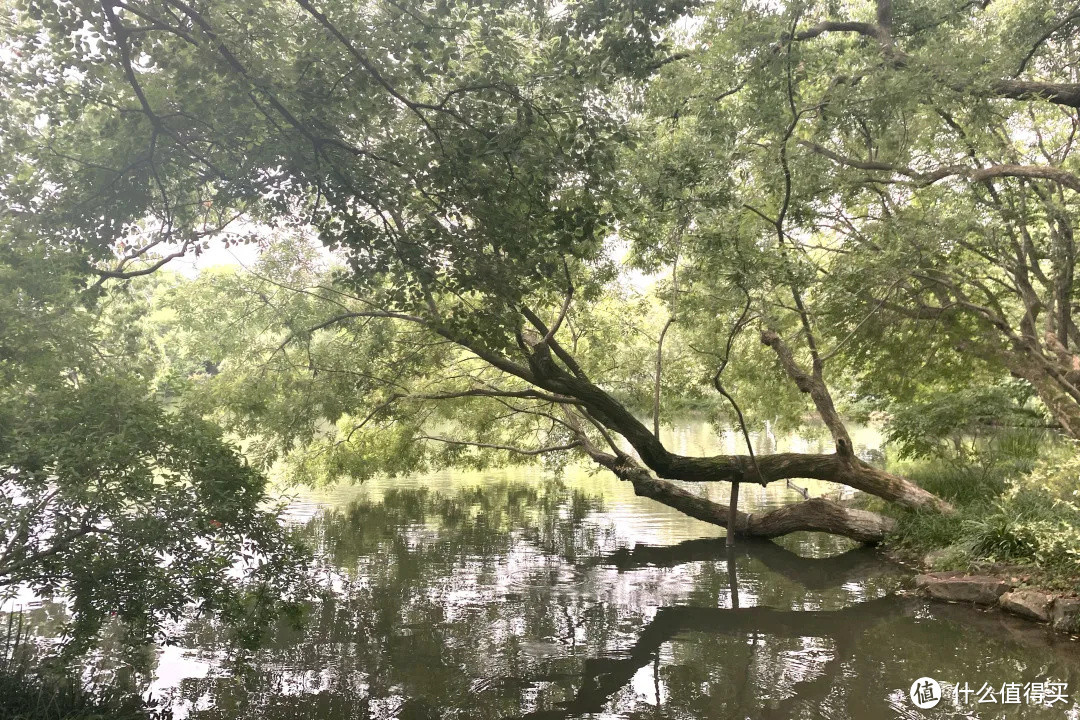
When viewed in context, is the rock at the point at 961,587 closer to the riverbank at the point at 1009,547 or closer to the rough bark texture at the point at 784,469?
the riverbank at the point at 1009,547

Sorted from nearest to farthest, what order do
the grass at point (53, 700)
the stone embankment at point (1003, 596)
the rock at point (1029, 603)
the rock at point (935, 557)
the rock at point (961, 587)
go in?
the grass at point (53, 700)
the stone embankment at point (1003, 596)
the rock at point (1029, 603)
the rock at point (961, 587)
the rock at point (935, 557)

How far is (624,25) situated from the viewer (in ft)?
17.6

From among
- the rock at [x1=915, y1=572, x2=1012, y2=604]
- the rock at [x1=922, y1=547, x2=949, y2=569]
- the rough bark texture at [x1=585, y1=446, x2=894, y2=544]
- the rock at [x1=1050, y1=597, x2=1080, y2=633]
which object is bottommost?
the rock at [x1=1050, y1=597, x2=1080, y2=633]

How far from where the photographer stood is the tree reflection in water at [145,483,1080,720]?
5.64 m

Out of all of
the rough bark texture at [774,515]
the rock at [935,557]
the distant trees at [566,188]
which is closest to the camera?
the distant trees at [566,188]

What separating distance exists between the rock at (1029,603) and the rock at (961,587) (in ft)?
0.66

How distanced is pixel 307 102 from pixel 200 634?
5.74 metres

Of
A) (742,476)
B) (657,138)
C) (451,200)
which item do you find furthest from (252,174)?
(742,476)

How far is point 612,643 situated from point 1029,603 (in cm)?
437

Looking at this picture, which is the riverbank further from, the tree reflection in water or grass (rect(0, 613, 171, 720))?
grass (rect(0, 613, 171, 720))

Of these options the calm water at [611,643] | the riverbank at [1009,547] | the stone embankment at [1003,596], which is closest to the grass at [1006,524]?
the riverbank at [1009,547]

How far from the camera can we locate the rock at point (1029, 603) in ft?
23.0

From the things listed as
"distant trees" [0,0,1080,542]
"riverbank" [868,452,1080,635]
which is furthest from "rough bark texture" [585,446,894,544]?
"riverbank" [868,452,1080,635]

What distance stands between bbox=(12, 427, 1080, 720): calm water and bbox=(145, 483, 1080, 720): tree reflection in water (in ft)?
0.08
